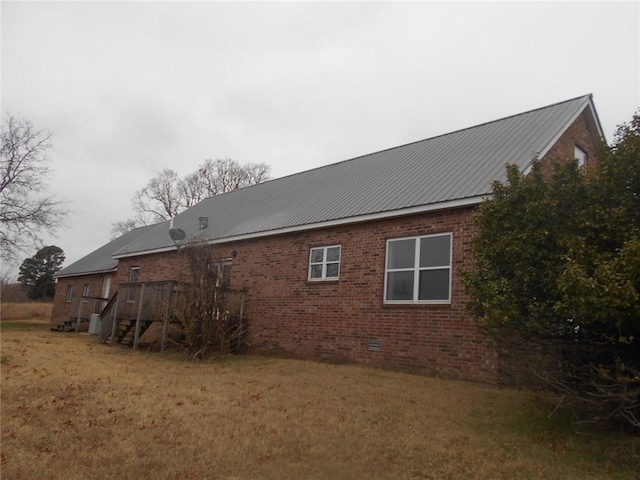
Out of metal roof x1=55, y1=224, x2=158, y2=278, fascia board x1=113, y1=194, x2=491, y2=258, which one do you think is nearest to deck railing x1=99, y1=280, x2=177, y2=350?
fascia board x1=113, y1=194, x2=491, y2=258

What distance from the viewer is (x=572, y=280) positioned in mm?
5133

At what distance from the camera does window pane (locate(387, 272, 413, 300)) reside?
11336 millimetres

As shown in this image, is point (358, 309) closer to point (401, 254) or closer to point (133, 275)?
point (401, 254)

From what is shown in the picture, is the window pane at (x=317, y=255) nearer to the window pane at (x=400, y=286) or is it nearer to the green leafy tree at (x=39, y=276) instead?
the window pane at (x=400, y=286)

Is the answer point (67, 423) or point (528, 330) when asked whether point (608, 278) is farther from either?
point (67, 423)

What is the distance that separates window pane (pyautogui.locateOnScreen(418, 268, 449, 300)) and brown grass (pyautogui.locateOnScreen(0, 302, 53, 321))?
3575cm

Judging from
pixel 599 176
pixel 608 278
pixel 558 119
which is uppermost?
pixel 558 119

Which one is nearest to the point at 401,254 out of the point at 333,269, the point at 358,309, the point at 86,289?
the point at 358,309

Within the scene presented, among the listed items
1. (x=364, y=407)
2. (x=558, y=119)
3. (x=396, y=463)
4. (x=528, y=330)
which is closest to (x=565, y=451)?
(x=528, y=330)

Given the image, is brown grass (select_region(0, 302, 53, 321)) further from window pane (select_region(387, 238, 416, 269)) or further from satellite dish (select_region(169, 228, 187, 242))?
window pane (select_region(387, 238, 416, 269))

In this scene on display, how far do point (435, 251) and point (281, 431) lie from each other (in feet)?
19.8

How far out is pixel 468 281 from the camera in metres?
6.76

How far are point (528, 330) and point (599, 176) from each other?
201cm

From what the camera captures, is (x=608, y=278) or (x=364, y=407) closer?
(x=608, y=278)
